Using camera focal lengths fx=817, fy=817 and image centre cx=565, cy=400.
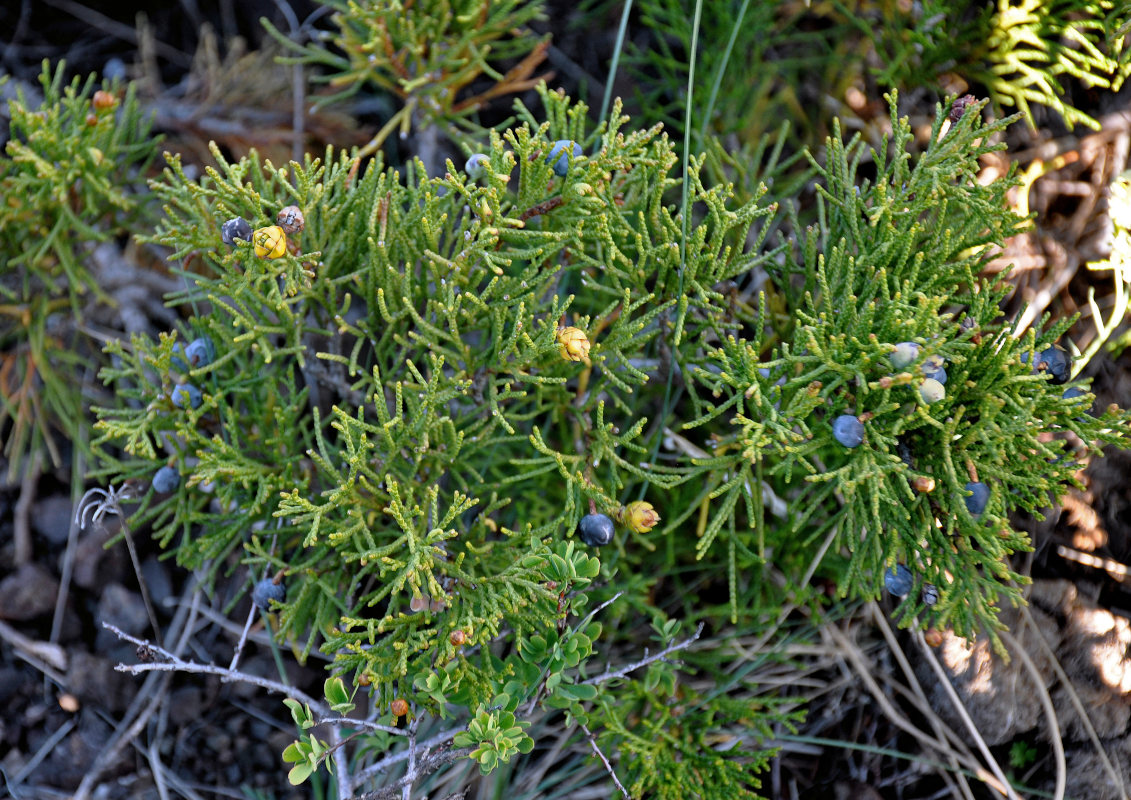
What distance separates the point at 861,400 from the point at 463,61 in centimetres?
131

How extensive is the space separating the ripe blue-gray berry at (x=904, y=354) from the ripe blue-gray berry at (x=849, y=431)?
0.12m

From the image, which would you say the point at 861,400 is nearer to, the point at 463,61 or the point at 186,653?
the point at 463,61

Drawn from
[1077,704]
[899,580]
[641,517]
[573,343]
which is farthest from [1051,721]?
[573,343]

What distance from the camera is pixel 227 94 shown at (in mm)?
2484

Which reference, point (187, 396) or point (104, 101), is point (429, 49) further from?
point (187, 396)

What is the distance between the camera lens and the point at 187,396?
1.70m

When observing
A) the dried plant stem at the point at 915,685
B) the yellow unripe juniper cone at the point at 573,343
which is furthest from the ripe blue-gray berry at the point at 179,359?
the dried plant stem at the point at 915,685

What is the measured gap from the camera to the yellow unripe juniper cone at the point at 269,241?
4.62 ft

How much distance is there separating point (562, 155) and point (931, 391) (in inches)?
31.1

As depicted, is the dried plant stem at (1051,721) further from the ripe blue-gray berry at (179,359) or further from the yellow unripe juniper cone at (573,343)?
the ripe blue-gray berry at (179,359)

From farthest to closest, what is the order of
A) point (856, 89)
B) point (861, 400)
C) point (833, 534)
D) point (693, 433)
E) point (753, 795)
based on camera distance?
point (856, 89)
point (693, 433)
point (833, 534)
point (753, 795)
point (861, 400)

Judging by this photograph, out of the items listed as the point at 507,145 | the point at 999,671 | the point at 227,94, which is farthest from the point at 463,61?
the point at 999,671

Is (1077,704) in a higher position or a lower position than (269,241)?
lower

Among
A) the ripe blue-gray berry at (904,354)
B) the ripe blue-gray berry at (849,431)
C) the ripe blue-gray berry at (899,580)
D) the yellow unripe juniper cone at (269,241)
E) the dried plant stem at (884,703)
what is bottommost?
the dried plant stem at (884,703)
